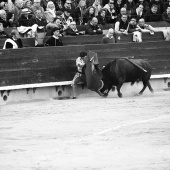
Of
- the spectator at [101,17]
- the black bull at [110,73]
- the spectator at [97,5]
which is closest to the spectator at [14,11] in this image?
the black bull at [110,73]

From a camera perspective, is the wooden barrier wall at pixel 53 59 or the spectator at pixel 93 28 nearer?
the wooden barrier wall at pixel 53 59

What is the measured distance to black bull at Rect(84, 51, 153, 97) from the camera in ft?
59.0

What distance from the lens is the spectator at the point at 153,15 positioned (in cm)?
2122

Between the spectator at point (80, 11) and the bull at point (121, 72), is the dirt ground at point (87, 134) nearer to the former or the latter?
the bull at point (121, 72)

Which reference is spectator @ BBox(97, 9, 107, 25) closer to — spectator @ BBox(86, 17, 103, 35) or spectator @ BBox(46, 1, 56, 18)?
spectator @ BBox(86, 17, 103, 35)

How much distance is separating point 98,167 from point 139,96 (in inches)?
345

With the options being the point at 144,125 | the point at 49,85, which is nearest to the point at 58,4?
the point at 49,85

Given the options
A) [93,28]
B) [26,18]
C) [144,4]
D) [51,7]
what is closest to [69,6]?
[93,28]

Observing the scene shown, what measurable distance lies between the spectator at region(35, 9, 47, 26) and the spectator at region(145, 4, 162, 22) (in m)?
3.96

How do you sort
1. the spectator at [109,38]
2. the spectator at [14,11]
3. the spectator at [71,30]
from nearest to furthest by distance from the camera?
the spectator at [14,11] → the spectator at [71,30] → the spectator at [109,38]

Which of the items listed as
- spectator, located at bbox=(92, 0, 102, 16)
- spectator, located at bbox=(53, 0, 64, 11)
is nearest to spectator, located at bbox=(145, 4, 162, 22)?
spectator, located at bbox=(92, 0, 102, 16)

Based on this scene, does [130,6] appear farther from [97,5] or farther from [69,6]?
[69,6]

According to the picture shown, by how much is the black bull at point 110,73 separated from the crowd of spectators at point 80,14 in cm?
95

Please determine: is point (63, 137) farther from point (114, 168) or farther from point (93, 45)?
point (93, 45)
